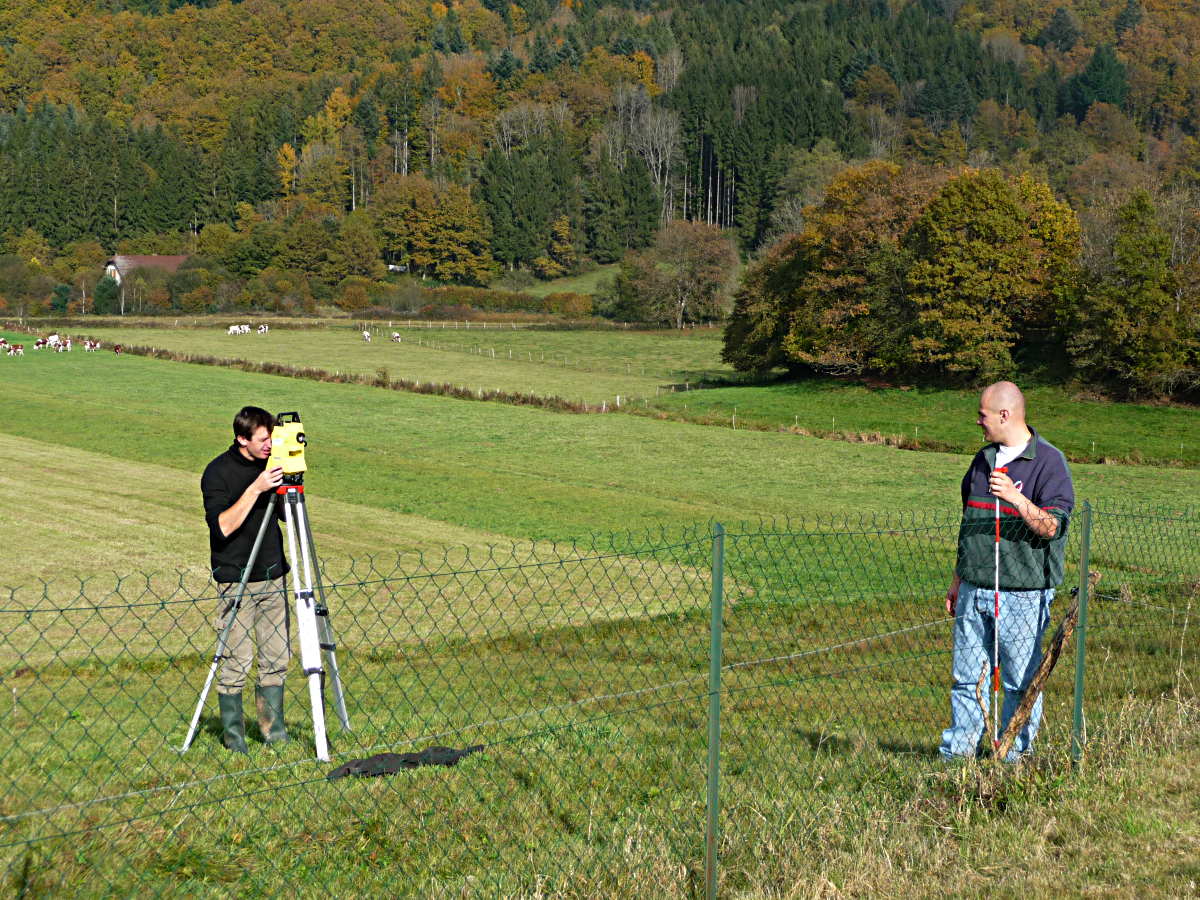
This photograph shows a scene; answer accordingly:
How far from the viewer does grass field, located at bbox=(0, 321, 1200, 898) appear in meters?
6.72

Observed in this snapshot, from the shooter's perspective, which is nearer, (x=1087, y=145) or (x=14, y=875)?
(x=14, y=875)

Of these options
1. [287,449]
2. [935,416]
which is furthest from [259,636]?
[935,416]

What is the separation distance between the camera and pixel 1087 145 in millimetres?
161375

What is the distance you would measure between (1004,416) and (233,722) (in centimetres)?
578

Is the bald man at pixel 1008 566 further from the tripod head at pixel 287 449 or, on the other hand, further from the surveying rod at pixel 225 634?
the surveying rod at pixel 225 634

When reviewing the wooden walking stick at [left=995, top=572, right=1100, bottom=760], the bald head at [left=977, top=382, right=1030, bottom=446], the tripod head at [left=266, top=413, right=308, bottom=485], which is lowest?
the wooden walking stick at [left=995, top=572, right=1100, bottom=760]

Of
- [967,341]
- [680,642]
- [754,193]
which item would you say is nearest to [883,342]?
[967,341]

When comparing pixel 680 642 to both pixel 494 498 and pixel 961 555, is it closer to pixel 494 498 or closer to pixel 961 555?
pixel 961 555

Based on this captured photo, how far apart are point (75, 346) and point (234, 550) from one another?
263 feet

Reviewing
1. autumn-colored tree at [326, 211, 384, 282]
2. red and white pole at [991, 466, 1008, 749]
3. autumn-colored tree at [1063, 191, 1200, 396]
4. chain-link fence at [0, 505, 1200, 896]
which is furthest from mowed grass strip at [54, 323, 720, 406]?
red and white pole at [991, 466, 1008, 749]

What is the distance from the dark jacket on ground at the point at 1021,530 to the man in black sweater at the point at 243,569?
16.0ft

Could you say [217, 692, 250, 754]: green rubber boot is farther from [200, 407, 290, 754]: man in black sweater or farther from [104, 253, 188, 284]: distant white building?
[104, 253, 188, 284]: distant white building

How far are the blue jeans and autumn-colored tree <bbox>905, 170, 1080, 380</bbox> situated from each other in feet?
180

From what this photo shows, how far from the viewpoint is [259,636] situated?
889 centimetres
